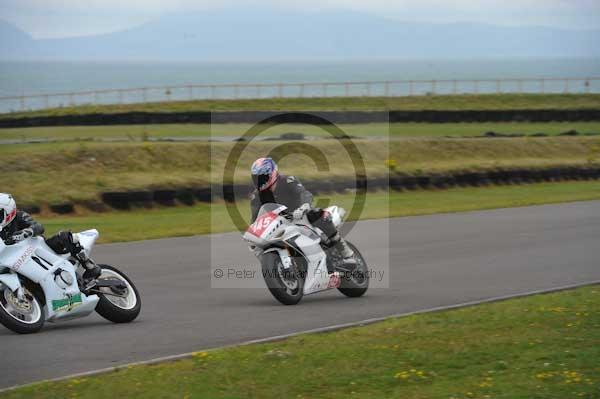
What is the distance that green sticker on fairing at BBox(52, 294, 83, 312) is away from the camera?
9.28m

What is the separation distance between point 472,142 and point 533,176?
502 cm

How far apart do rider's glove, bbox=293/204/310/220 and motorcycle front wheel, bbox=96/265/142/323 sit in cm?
210

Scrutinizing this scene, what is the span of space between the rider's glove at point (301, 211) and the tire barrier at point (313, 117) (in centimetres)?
3123

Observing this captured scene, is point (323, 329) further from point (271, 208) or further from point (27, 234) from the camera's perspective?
point (27, 234)

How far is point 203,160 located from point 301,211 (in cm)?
1811

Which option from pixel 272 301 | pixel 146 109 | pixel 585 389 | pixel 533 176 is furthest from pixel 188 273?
pixel 146 109

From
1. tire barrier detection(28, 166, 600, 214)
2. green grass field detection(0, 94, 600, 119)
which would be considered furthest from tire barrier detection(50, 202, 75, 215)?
green grass field detection(0, 94, 600, 119)

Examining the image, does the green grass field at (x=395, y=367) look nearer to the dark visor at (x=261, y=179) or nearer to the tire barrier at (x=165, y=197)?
the dark visor at (x=261, y=179)

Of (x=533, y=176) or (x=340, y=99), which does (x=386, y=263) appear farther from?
(x=340, y=99)

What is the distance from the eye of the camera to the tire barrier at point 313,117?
42.8 metres

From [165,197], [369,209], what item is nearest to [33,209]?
[165,197]

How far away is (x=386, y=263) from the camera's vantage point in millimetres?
14367

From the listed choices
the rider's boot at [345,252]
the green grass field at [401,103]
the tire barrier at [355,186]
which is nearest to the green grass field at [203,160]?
the tire barrier at [355,186]

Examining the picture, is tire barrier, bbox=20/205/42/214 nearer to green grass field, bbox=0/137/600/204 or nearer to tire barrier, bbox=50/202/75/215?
green grass field, bbox=0/137/600/204
